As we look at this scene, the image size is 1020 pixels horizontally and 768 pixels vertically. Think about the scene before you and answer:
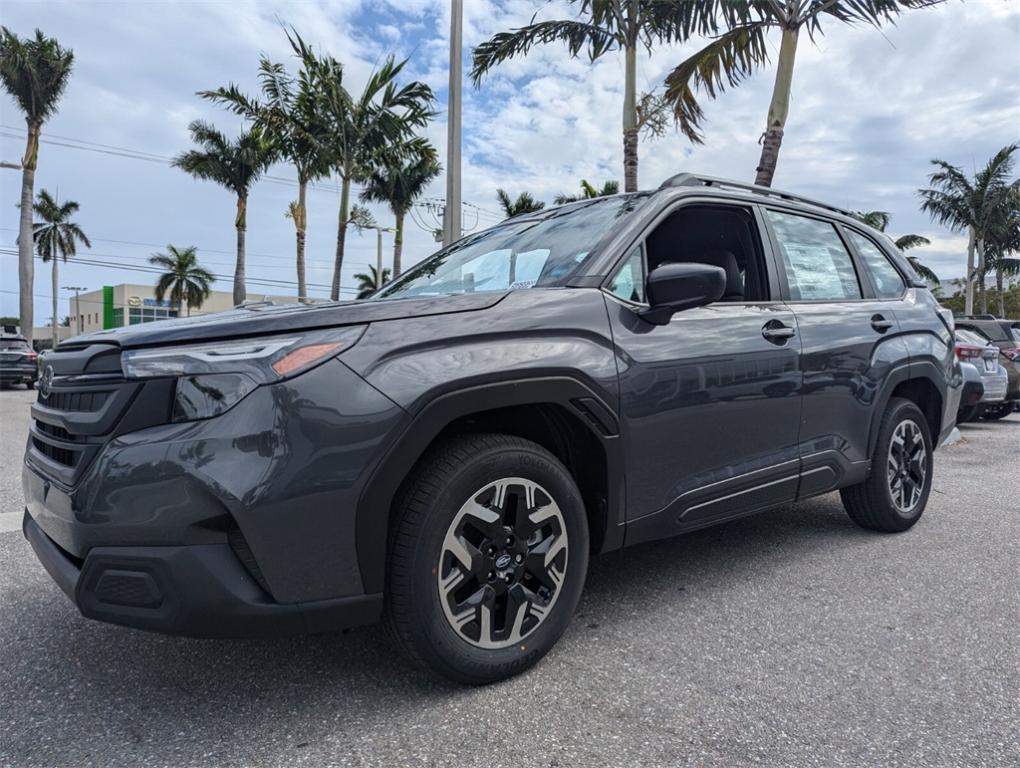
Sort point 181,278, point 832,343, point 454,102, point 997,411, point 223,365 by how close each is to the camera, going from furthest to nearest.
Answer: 1. point 181,278
2. point 997,411
3. point 454,102
4. point 832,343
5. point 223,365

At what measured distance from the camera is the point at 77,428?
2125mm

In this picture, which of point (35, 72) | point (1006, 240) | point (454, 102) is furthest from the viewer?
point (1006, 240)

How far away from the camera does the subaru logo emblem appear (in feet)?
7.76

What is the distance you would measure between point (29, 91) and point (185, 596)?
32.1 metres

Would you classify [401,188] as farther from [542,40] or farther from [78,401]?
[78,401]

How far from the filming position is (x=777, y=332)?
10.7 feet

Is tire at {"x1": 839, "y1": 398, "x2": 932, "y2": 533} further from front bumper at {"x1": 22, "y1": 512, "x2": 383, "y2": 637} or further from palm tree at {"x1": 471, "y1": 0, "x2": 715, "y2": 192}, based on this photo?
palm tree at {"x1": 471, "y1": 0, "x2": 715, "y2": 192}

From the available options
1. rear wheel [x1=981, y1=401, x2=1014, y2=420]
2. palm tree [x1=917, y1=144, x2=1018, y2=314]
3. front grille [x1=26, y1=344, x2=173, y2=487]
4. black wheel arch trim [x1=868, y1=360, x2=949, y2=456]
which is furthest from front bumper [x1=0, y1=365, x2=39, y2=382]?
palm tree [x1=917, y1=144, x2=1018, y2=314]

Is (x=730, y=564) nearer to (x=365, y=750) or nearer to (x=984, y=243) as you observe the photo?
(x=365, y=750)

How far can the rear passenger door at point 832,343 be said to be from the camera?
3.47 metres

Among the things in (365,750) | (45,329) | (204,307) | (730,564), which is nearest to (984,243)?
(730,564)

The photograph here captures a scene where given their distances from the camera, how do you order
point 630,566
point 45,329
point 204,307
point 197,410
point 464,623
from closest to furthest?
point 197,410, point 464,623, point 630,566, point 204,307, point 45,329

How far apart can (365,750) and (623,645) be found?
107cm

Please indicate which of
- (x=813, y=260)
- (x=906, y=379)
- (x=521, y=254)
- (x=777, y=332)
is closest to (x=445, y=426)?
(x=521, y=254)
